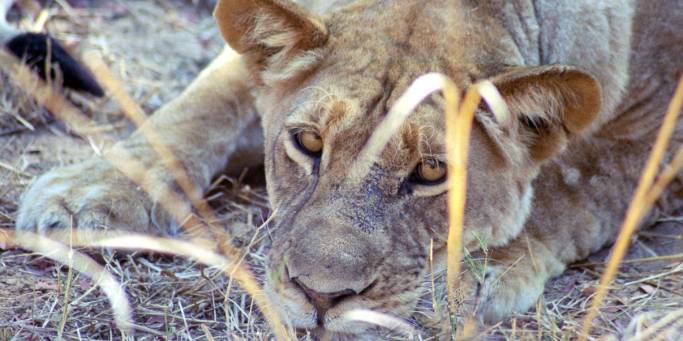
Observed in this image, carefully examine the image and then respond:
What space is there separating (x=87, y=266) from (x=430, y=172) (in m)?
0.93

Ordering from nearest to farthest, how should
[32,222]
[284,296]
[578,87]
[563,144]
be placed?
[284,296] < [578,87] < [563,144] < [32,222]

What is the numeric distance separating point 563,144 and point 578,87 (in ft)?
0.69

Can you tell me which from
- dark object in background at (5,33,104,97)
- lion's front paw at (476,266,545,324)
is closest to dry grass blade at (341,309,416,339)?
Answer: lion's front paw at (476,266,545,324)

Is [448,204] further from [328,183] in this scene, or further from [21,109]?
[21,109]

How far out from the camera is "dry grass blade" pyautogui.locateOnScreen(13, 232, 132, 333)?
7.95 feet

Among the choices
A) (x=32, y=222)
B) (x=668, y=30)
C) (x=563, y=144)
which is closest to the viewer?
(x=563, y=144)

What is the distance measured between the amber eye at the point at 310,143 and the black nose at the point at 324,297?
0.38 meters

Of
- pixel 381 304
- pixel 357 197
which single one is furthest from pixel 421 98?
pixel 381 304

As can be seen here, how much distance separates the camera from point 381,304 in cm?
217

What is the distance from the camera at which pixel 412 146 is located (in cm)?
226

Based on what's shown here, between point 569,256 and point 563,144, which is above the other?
point 563,144

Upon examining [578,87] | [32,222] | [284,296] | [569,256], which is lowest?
[569,256]

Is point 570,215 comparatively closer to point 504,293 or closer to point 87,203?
point 504,293

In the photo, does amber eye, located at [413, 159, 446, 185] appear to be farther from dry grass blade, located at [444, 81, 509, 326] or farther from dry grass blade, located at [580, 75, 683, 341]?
dry grass blade, located at [580, 75, 683, 341]
